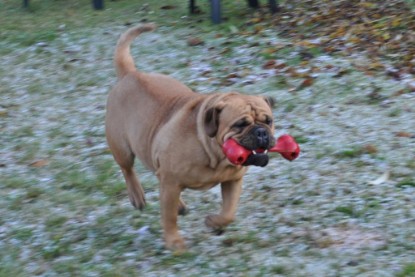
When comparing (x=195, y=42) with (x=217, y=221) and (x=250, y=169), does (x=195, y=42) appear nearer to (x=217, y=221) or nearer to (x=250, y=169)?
(x=250, y=169)

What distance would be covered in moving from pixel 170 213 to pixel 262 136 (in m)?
0.91

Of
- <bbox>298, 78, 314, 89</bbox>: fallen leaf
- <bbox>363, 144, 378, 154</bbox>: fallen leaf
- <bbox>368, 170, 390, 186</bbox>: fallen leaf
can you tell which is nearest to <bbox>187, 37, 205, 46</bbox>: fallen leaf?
<bbox>298, 78, 314, 89</bbox>: fallen leaf

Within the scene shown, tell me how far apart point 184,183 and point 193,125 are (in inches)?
14.1

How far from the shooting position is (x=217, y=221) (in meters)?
4.91

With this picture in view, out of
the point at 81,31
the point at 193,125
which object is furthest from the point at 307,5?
the point at 193,125

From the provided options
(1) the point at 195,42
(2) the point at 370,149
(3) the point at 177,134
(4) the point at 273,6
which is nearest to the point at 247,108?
(3) the point at 177,134

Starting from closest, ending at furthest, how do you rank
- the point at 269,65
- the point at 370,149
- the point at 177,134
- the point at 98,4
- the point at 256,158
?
1. the point at 256,158
2. the point at 177,134
3. the point at 370,149
4. the point at 269,65
5. the point at 98,4

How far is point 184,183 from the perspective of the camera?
4590 mm

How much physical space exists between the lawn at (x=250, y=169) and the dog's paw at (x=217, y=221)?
91 millimetres

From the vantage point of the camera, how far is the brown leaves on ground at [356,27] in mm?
8500

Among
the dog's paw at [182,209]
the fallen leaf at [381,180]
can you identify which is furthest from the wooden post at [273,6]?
the dog's paw at [182,209]

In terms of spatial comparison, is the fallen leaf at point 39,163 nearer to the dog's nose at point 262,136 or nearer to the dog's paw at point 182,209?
the dog's paw at point 182,209

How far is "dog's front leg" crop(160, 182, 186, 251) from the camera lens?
463 centimetres

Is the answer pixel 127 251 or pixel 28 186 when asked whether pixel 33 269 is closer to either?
pixel 127 251
